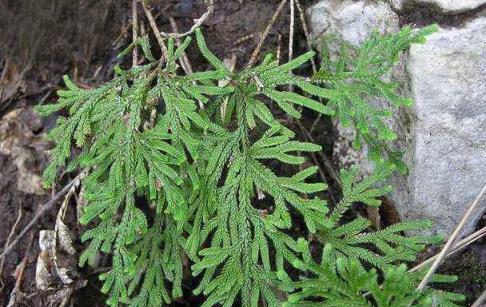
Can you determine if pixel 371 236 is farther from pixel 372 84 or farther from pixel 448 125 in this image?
pixel 372 84

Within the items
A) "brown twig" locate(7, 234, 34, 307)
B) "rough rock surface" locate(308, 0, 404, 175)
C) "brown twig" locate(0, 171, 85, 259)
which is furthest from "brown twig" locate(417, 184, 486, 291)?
"brown twig" locate(7, 234, 34, 307)

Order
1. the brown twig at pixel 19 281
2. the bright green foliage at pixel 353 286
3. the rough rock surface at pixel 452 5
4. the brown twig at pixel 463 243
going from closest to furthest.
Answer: the bright green foliage at pixel 353 286 → the rough rock surface at pixel 452 5 → the brown twig at pixel 463 243 → the brown twig at pixel 19 281

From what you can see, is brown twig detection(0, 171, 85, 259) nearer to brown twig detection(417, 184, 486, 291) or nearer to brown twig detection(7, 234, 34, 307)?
brown twig detection(7, 234, 34, 307)

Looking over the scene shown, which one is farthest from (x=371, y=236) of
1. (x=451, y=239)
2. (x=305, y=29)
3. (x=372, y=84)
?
(x=305, y=29)

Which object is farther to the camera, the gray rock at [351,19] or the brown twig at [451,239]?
the gray rock at [351,19]

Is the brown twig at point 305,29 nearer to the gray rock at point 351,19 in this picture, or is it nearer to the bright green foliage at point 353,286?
the gray rock at point 351,19

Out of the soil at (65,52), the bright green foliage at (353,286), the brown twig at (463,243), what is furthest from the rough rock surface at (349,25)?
Answer: the bright green foliage at (353,286)

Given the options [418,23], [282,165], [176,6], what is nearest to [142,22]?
[176,6]
